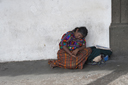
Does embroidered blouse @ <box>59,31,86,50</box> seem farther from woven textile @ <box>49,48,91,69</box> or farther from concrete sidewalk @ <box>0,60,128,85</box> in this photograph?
concrete sidewalk @ <box>0,60,128,85</box>

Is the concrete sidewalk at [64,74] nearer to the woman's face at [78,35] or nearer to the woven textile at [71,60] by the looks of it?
the woven textile at [71,60]

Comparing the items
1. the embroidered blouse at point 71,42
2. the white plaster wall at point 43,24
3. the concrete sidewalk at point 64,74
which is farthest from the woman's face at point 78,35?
the concrete sidewalk at point 64,74

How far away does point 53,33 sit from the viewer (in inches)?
142

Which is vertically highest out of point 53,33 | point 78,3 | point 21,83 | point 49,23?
point 78,3

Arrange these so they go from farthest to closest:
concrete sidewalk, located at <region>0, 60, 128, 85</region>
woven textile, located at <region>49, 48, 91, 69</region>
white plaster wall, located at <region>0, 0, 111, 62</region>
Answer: white plaster wall, located at <region>0, 0, 111, 62</region>
woven textile, located at <region>49, 48, 91, 69</region>
concrete sidewalk, located at <region>0, 60, 128, 85</region>

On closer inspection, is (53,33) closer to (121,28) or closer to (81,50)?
(81,50)

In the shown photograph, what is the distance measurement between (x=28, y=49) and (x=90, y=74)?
5.98 ft

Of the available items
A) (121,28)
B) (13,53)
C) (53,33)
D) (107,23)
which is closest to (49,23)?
(53,33)

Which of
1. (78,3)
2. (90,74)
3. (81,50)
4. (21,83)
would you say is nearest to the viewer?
(21,83)

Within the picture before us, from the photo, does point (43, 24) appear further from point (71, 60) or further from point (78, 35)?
point (71, 60)

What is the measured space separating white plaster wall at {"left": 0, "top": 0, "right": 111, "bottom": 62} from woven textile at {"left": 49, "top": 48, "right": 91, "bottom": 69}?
533 mm

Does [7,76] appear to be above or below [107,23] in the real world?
below

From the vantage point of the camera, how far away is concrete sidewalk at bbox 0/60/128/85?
247cm

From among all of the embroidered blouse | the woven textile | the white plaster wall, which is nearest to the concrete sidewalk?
the woven textile
